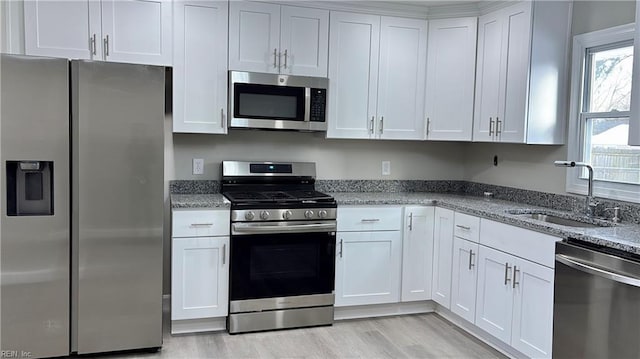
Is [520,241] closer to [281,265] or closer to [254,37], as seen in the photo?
[281,265]

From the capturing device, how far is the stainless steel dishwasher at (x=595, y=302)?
92.1 inches

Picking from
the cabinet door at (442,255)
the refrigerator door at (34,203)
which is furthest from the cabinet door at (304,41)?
the refrigerator door at (34,203)

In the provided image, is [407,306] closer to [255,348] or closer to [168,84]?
[255,348]

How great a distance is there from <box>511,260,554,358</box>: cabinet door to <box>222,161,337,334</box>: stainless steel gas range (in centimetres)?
126

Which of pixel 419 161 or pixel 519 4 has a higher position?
pixel 519 4

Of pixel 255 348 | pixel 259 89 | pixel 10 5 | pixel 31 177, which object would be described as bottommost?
pixel 255 348

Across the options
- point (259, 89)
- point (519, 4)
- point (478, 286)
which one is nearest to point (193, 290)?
point (259, 89)

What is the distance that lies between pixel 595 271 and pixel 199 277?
232cm

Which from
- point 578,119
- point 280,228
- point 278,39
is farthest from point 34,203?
point 578,119

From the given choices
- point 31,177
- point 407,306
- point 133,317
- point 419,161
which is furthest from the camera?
point 419,161

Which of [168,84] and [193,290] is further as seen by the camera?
[168,84]

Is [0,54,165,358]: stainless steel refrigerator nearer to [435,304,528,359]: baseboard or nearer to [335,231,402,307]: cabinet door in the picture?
[335,231,402,307]: cabinet door

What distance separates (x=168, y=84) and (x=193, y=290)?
4.88 feet

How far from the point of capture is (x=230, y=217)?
3449 mm
